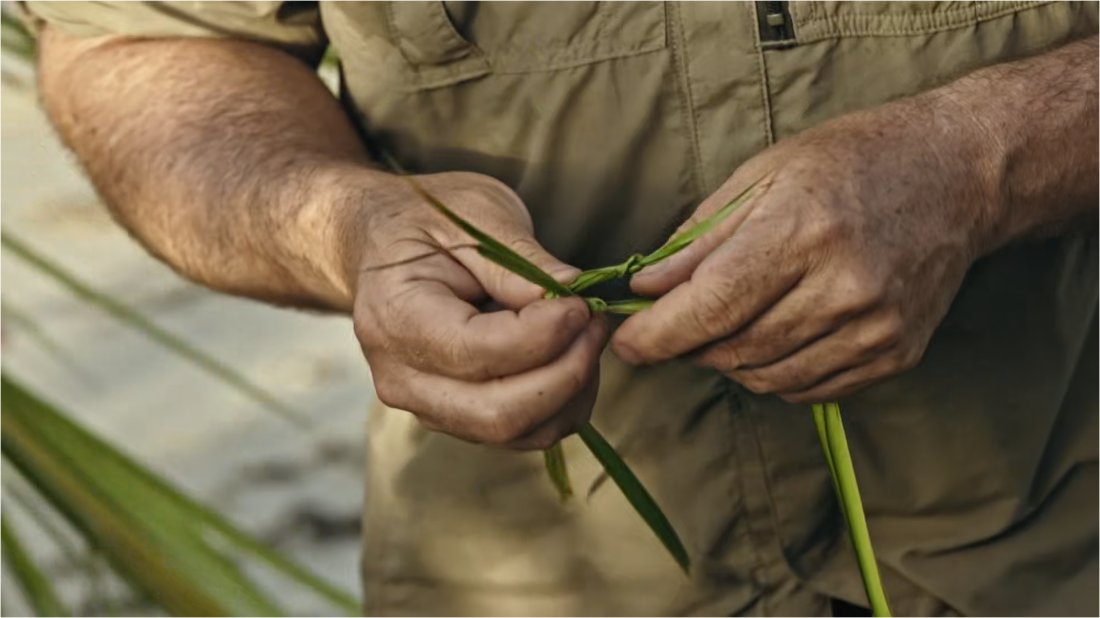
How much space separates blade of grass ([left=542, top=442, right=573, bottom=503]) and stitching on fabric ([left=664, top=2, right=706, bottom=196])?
0.27m

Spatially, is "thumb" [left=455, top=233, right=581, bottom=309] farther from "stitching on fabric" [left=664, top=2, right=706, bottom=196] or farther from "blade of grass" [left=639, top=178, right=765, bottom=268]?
"stitching on fabric" [left=664, top=2, right=706, bottom=196]

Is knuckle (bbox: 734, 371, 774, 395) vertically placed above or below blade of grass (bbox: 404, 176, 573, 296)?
below

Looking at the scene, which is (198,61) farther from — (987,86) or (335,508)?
(335,508)

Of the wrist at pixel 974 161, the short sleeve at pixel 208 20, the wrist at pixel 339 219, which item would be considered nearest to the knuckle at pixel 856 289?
the wrist at pixel 974 161

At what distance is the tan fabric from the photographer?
121 cm

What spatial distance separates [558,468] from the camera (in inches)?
49.1

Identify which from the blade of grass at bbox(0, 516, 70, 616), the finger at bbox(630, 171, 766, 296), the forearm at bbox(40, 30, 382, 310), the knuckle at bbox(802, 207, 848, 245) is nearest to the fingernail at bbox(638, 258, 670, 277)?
the finger at bbox(630, 171, 766, 296)

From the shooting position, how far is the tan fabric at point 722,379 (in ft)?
3.96

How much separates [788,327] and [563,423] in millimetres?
186

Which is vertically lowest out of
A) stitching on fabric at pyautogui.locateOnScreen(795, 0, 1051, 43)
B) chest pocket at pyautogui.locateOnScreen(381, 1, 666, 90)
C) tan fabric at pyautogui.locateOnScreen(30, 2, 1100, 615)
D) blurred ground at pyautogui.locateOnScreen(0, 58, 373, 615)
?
blurred ground at pyautogui.locateOnScreen(0, 58, 373, 615)

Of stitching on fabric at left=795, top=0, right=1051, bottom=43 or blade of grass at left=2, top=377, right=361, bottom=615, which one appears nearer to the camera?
blade of grass at left=2, top=377, right=361, bottom=615

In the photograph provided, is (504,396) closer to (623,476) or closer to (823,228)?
(623,476)

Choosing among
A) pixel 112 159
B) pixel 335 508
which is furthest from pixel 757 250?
pixel 335 508

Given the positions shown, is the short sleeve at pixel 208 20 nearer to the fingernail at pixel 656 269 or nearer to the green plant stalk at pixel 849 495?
the fingernail at pixel 656 269
